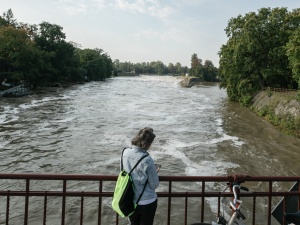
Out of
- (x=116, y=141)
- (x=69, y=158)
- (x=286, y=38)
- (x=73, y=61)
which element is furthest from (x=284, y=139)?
(x=73, y=61)

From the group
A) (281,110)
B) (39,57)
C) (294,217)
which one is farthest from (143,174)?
(39,57)

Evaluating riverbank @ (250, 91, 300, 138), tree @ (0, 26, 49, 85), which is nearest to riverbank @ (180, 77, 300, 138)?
riverbank @ (250, 91, 300, 138)

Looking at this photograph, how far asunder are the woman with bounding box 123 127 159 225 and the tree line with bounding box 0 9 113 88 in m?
50.9

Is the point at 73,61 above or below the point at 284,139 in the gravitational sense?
above

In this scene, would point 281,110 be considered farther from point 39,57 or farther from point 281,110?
point 39,57

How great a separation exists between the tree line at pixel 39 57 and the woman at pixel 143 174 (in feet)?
167

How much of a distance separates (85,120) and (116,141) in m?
8.84

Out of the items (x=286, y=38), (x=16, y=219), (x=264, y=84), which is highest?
(x=286, y=38)

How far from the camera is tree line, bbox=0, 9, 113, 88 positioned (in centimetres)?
5184

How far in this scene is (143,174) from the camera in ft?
13.1

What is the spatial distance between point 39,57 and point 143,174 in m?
59.0

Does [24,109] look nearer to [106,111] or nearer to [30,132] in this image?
[106,111]

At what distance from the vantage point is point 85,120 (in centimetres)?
2867

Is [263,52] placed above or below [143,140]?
above
